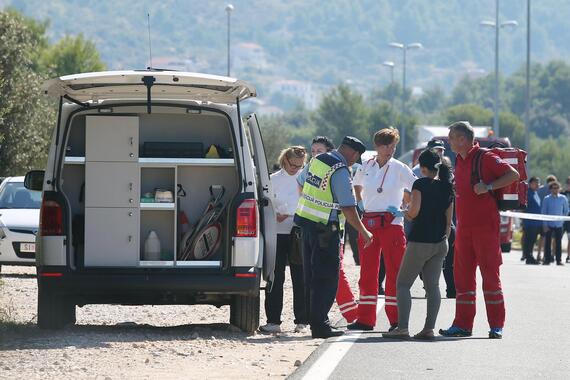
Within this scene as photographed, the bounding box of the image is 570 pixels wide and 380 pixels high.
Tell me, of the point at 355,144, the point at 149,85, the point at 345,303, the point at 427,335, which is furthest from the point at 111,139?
the point at 427,335

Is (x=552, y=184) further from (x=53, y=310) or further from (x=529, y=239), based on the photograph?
(x=53, y=310)

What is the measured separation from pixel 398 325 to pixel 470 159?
153 cm

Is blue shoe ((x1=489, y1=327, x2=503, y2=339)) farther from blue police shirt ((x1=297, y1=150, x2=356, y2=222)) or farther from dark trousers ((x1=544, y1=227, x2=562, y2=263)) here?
dark trousers ((x1=544, y1=227, x2=562, y2=263))

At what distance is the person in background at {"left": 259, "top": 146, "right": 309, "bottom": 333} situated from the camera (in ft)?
45.0

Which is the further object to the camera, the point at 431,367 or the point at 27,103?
the point at 27,103

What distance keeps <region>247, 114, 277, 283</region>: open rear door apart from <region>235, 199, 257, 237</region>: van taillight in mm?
390

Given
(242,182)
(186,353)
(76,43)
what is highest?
(76,43)

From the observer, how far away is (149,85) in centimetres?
1217

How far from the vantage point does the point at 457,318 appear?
12844 mm

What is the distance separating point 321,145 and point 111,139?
7.28 ft

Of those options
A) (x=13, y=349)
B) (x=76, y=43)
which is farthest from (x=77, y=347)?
A: (x=76, y=43)

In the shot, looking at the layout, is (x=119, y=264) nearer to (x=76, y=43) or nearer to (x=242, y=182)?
(x=242, y=182)

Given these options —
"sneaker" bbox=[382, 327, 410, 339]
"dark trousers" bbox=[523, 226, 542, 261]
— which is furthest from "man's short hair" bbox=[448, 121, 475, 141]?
"dark trousers" bbox=[523, 226, 542, 261]

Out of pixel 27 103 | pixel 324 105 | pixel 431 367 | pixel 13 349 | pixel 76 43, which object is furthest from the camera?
pixel 324 105
